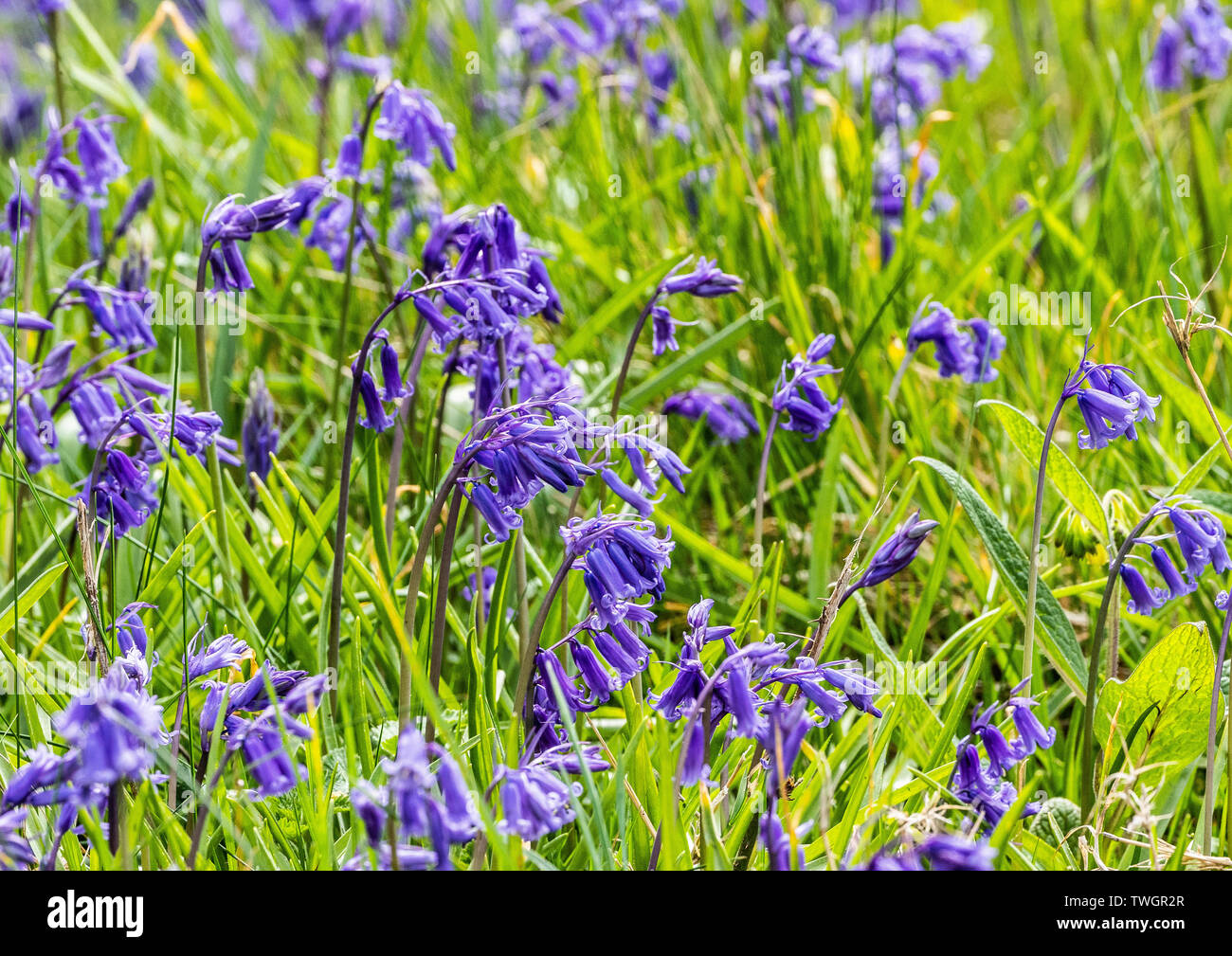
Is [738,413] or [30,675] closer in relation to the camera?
[30,675]

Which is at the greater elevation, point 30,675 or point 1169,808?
point 30,675

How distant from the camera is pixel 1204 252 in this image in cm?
433

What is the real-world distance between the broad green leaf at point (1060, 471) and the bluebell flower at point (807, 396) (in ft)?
1.27

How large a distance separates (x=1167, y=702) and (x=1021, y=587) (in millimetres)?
360

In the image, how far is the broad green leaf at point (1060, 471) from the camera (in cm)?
247

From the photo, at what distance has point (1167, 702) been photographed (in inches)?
89.4

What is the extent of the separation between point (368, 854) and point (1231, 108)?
19.4 feet

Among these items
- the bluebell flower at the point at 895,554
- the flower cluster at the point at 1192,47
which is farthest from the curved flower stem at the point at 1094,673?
the flower cluster at the point at 1192,47

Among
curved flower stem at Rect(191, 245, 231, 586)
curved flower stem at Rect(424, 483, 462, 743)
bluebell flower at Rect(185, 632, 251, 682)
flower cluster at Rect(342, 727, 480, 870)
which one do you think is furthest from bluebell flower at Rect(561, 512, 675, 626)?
curved flower stem at Rect(191, 245, 231, 586)

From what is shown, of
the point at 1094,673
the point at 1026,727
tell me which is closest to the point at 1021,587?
the point at 1094,673

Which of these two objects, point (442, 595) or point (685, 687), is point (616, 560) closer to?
point (685, 687)

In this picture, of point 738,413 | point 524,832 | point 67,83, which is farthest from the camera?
point 67,83

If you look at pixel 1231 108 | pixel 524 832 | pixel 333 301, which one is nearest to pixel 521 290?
pixel 524 832

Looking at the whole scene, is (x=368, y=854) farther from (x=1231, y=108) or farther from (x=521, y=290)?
(x=1231, y=108)
